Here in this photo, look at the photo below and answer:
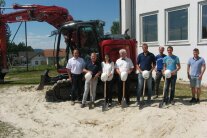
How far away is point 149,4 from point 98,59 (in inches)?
338

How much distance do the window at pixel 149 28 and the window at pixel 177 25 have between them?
3.54 feet

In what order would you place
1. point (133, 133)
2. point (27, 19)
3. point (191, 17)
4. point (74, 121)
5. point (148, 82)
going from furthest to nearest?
point (27, 19) < point (191, 17) < point (148, 82) < point (74, 121) < point (133, 133)

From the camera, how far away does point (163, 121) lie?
8.59 m

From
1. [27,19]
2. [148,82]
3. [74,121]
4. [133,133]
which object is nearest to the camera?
[133,133]

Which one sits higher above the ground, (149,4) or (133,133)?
(149,4)

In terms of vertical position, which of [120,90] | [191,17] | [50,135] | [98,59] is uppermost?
[191,17]

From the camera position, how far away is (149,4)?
66.3 ft

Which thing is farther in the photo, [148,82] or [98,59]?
[98,59]

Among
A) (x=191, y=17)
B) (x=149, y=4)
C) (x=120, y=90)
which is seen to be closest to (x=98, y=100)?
(x=120, y=90)

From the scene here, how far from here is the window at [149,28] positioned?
20125 mm

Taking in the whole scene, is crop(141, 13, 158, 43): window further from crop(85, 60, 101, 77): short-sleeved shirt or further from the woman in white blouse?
the woman in white blouse

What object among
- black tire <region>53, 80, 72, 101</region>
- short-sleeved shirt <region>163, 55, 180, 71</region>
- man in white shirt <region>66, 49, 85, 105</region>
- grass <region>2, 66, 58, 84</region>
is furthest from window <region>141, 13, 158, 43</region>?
short-sleeved shirt <region>163, 55, 180, 71</region>

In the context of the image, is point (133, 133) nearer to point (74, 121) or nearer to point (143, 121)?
point (143, 121)

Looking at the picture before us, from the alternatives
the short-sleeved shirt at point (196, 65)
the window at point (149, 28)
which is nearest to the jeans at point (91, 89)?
the short-sleeved shirt at point (196, 65)
